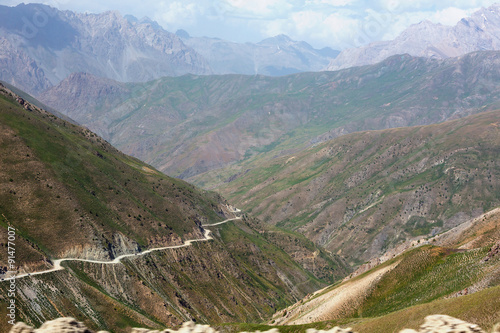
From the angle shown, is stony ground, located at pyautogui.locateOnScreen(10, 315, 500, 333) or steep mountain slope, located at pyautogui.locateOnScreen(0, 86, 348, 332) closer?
stony ground, located at pyautogui.locateOnScreen(10, 315, 500, 333)

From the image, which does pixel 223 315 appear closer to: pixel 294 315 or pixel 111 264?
pixel 294 315

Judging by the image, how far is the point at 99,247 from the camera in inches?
5389

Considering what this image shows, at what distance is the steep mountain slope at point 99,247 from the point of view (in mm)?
107875

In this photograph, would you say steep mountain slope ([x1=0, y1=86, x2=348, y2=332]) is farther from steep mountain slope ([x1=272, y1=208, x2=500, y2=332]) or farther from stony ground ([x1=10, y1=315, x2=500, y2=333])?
stony ground ([x1=10, y1=315, x2=500, y2=333])

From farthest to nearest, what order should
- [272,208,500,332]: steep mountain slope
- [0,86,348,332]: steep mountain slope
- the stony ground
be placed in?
[0,86,348,332]: steep mountain slope < [272,208,500,332]: steep mountain slope < the stony ground

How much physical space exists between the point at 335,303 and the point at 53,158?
392 ft

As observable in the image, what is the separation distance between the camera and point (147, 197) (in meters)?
187

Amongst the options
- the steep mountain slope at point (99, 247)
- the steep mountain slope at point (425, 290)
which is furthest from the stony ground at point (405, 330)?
the steep mountain slope at point (99, 247)

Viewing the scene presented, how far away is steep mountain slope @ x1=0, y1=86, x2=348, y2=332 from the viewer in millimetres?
107875

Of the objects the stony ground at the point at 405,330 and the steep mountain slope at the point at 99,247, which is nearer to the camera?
the stony ground at the point at 405,330

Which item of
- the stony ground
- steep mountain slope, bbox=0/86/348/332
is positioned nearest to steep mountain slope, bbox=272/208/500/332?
the stony ground

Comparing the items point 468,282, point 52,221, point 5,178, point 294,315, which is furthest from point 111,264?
point 468,282

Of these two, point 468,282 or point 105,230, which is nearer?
point 468,282

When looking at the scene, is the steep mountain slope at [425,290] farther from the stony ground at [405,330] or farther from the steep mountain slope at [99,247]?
the steep mountain slope at [99,247]
